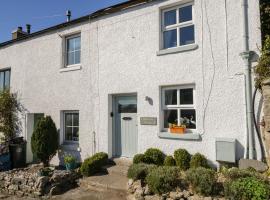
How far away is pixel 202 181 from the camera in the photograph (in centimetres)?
626

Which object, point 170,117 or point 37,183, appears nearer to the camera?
point 37,183

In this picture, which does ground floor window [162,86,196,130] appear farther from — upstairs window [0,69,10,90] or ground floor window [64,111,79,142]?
upstairs window [0,69,10,90]

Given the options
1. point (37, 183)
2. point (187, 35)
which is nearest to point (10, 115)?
point (37, 183)

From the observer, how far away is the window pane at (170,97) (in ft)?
29.3

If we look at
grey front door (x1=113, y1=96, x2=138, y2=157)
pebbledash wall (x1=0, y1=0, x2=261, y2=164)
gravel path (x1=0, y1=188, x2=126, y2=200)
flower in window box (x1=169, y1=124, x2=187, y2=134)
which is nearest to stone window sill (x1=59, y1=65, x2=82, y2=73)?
pebbledash wall (x1=0, y1=0, x2=261, y2=164)

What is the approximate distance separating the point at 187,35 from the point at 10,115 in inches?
384

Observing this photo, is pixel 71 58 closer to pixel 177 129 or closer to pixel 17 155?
pixel 17 155

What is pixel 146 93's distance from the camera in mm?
9297

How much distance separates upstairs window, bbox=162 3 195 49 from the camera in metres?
8.80

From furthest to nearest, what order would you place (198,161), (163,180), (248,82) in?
1. (198,161)
2. (248,82)
3. (163,180)

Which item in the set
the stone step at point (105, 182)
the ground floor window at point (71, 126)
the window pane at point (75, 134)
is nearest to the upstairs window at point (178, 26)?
the stone step at point (105, 182)

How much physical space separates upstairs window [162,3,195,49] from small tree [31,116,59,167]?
5.62 meters

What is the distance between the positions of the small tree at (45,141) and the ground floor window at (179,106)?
4.79 metres

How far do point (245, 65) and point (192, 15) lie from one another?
245cm
